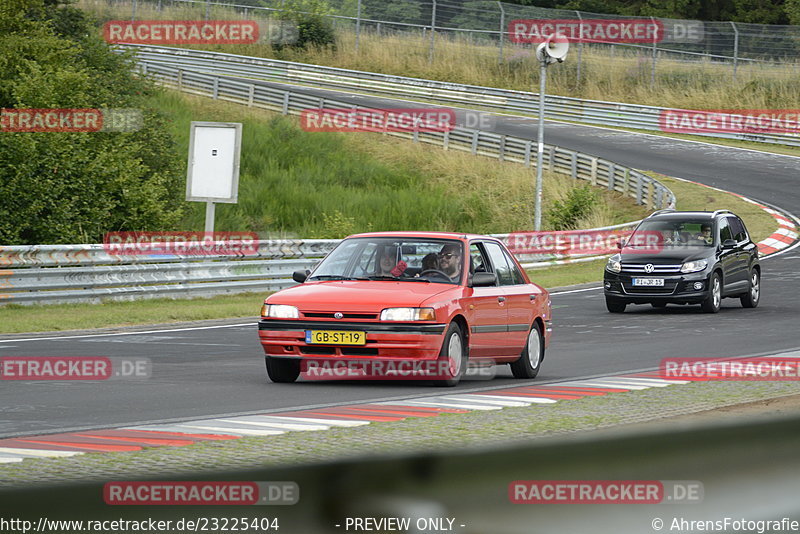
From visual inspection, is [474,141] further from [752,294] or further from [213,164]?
[752,294]

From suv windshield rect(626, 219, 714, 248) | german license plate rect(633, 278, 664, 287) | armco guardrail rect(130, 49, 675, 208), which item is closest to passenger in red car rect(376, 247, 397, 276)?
german license plate rect(633, 278, 664, 287)

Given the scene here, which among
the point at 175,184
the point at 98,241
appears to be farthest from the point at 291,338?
the point at 175,184

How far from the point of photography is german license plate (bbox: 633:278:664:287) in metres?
20.7

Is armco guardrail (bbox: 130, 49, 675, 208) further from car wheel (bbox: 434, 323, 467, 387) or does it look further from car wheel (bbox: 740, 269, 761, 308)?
car wheel (bbox: 434, 323, 467, 387)

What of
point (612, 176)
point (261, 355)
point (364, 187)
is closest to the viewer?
point (261, 355)

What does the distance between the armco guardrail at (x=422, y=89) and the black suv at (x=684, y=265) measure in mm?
32174

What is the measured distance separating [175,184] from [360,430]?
27127mm

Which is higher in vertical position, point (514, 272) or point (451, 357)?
point (514, 272)

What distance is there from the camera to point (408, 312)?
11367 millimetres

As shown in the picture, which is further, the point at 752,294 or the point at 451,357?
the point at 752,294

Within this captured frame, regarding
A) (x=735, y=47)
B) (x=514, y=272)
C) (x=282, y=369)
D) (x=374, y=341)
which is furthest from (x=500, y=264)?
(x=735, y=47)

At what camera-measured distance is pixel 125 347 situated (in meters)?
15.2

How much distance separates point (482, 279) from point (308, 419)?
3.64 metres

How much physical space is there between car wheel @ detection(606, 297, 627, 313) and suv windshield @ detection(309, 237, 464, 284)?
8.87m
